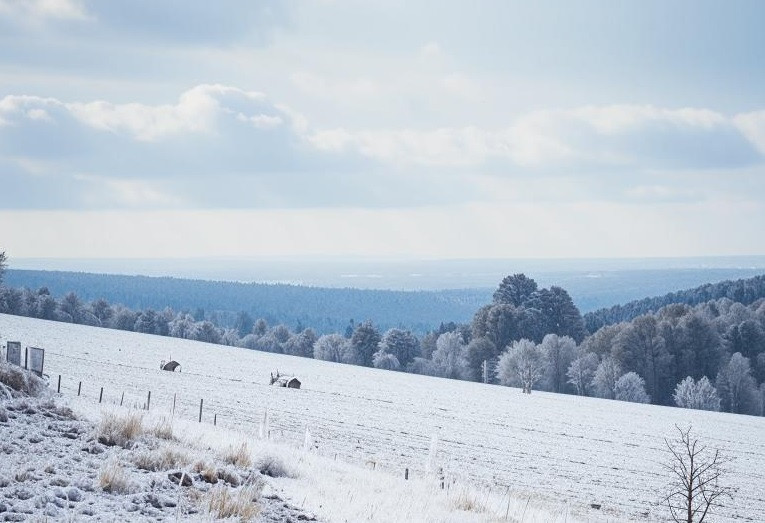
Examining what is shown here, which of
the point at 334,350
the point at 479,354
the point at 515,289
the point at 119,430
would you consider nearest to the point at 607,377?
the point at 479,354

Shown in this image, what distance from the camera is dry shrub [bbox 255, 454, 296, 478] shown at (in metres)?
16.4

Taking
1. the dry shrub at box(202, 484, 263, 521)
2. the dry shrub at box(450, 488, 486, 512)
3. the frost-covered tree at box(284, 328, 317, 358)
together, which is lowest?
the frost-covered tree at box(284, 328, 317, 358)

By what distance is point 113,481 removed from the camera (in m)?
12.9

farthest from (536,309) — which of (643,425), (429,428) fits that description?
(429,428)

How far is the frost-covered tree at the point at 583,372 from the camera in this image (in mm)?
94812

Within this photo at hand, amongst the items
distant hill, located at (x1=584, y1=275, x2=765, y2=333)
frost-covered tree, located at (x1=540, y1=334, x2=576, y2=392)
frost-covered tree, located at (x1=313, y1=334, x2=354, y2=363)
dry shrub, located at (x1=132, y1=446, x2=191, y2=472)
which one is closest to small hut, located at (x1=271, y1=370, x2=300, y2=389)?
frost-covered tree, located at (x1=540, y1=334, x2=576, y2=392)

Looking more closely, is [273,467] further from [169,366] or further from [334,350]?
[334,350]

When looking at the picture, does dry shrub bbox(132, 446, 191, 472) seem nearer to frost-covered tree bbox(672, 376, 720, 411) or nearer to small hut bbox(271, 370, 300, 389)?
small hut bbox(271, 370, 300, 389)

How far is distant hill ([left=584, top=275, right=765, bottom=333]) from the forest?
25.6 m

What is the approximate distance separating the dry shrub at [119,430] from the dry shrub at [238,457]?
1.70 m

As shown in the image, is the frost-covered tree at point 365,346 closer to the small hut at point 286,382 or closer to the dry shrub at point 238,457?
the small hut at point 286,382

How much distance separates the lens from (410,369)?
114 m

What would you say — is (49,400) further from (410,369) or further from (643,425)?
(410,369)

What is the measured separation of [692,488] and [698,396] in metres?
67.3
